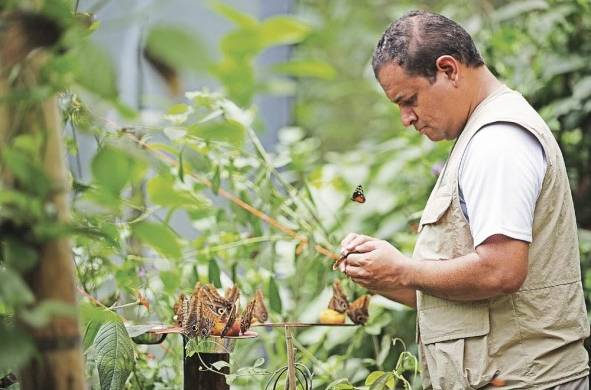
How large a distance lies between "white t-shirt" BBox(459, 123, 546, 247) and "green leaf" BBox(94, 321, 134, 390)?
0.78m

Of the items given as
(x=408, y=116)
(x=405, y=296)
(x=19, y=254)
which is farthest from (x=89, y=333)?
(x=19, y=254)

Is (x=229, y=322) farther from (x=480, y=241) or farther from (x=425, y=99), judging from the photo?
(x=425, y=99)

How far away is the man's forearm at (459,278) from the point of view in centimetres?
199

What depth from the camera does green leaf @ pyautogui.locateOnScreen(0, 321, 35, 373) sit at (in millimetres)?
970

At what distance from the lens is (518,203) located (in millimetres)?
2000

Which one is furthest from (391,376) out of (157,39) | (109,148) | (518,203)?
(157,39)

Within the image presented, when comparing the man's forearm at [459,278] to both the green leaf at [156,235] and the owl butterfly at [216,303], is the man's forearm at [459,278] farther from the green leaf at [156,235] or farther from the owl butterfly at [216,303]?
the green leaf at [156,235]

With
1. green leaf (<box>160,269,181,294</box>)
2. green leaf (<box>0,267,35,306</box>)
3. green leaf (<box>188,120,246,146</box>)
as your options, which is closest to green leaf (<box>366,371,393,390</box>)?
green leaf (<box>160,269,181,294</box>)

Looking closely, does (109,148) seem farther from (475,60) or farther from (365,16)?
(365,16)

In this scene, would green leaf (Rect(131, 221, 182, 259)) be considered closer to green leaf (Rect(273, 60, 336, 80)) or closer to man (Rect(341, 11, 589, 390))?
green leaf (Rect(273, 60, 336, 80))

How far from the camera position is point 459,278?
2.03 meters

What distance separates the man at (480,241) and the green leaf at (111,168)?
1109mm

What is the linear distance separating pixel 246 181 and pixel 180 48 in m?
2.28

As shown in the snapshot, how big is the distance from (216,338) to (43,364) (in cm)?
91
